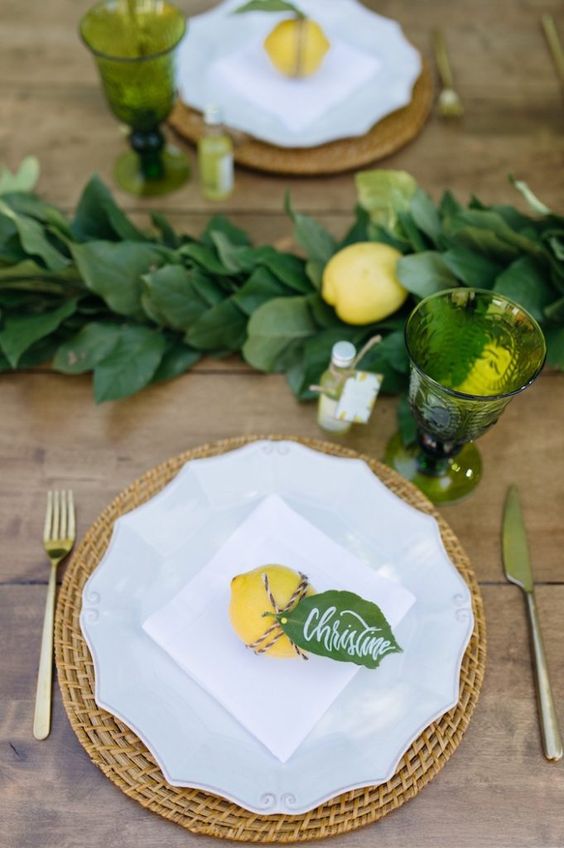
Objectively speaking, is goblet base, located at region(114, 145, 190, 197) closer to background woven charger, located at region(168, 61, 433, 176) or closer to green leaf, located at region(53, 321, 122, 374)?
background woven charger, located at region(168, 61, 433, 176)

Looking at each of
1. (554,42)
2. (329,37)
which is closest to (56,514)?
(329,37)

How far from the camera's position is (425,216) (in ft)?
2.66

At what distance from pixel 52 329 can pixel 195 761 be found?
1.47ft

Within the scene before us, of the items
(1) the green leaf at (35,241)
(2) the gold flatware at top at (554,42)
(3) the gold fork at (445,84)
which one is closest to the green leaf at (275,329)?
(1) the green leaf at (35,241)

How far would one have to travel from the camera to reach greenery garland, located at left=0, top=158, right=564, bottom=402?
768 millimetres

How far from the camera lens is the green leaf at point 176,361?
0.81 meters

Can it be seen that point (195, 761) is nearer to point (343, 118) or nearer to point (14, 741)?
point (14, 741)

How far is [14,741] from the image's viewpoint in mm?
614

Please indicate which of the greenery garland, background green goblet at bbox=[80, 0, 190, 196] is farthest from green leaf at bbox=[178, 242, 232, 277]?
background green goblet at bbox=[80, 0, 190, 196]

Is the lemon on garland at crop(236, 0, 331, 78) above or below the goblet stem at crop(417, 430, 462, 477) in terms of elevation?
above

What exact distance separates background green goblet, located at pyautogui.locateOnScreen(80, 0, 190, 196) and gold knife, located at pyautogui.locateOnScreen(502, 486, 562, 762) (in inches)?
23.2

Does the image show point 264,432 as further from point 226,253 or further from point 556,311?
point 556,311

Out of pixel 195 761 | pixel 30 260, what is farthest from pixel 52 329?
pixel 195 761

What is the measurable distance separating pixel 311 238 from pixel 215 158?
19cm
